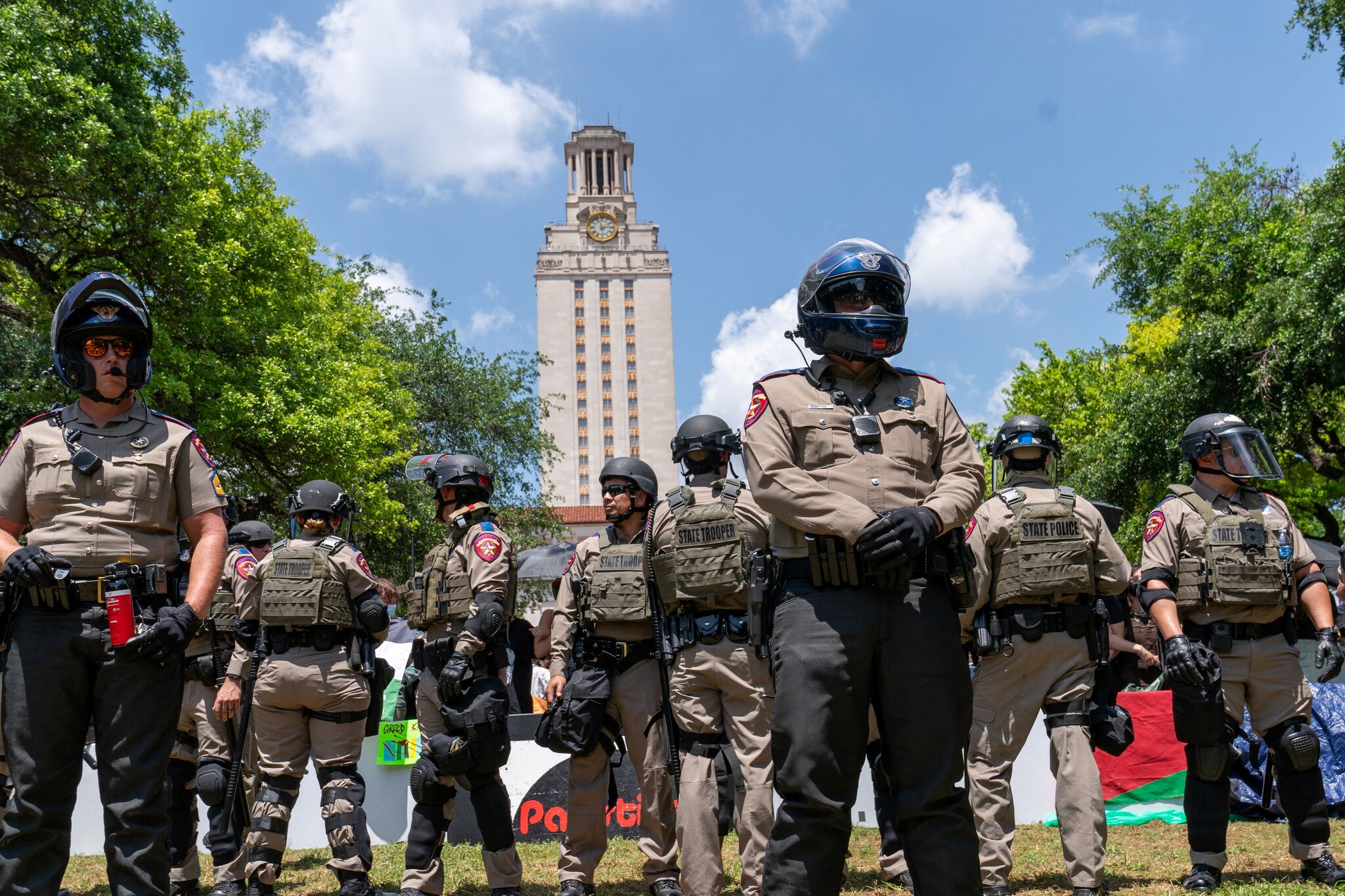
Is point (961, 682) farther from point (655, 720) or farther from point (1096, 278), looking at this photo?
point (1096, 278)

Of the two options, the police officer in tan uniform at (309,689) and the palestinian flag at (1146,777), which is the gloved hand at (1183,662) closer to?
the palestinian flag at (1146,777)

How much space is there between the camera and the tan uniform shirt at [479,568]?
614cm

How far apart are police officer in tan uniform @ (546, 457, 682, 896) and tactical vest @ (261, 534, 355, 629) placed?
1.40 meters

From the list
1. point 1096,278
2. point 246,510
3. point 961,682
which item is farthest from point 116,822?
point 1096,278

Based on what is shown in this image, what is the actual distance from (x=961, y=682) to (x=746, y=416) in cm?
125

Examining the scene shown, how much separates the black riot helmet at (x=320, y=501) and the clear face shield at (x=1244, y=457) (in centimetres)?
543

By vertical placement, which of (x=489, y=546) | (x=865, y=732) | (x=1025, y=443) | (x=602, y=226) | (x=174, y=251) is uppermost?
(x=602, y=226)

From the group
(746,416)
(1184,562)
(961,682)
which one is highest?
(746,416)

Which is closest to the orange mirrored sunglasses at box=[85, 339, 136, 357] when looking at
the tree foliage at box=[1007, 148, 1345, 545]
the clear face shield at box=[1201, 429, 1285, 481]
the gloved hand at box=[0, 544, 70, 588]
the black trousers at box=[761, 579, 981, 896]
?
the gloved hand at box=[0, 544, 70, 588]

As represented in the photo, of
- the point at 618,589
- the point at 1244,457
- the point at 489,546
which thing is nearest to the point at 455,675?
the point at 489,546

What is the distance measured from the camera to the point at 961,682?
371 centimetres

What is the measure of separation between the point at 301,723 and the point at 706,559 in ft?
9.21

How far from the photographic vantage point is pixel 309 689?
658 centimetres

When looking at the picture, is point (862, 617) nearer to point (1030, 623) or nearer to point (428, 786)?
point (1030, 623)
